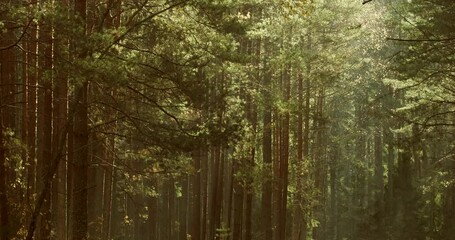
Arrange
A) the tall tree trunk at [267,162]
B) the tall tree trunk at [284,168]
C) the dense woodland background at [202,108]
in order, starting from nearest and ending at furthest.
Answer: the dense woodland background at [202,108]
the tall tree trunk at [267,162]
the tall tree trunk at [284,168]

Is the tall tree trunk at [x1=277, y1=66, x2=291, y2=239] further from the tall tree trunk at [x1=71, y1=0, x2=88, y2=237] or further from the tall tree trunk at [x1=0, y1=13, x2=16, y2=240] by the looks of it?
the tall tree trunk at [x1=71, y1=0, x2=88, y2=237]

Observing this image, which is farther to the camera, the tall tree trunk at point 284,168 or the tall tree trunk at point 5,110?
the tall tree trunk at point 284,168

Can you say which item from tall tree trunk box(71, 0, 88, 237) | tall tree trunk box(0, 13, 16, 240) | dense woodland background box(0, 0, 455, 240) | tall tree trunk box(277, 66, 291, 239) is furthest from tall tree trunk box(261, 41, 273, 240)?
tall tree trunk box(71, 0, 88, 237)

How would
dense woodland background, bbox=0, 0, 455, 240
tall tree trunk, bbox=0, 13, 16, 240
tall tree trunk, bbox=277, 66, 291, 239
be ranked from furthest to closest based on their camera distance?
tall tree trunk, bbox=277, 66, 291, 239 → tall tree trunk, bbox=0, 13, 16, 240 → dense woodland background, bbox=0, 0, 455, 240

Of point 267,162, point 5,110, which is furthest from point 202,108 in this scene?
point 267,162

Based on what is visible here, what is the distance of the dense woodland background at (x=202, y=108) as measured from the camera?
1034cm

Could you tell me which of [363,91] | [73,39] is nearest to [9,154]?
[73,39]

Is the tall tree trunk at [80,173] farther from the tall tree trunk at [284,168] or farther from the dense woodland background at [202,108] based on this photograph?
the tall tree trunk at [284,168]

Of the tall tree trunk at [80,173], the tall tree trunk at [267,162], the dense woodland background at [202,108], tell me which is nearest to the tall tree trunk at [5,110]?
the dense woodland background at [202,108]

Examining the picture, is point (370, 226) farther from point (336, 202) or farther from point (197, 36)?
point (197, 36)

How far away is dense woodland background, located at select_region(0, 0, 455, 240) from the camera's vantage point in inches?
407

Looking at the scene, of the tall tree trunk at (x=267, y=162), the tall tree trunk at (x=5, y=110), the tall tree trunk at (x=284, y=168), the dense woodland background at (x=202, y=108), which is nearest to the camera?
the dense woodland background at (x=202, y=108)

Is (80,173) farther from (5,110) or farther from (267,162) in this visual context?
(267,162)

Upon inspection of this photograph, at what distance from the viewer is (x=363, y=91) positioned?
136 feet
